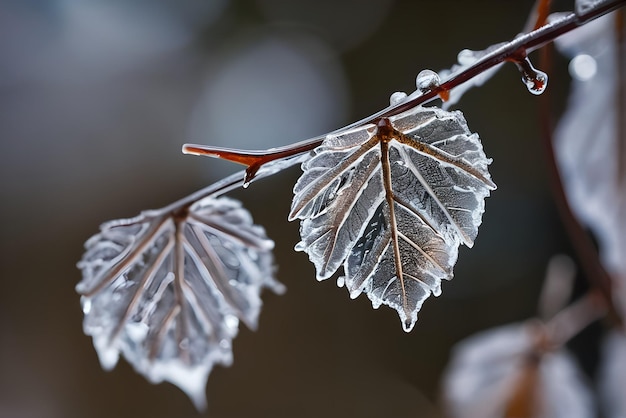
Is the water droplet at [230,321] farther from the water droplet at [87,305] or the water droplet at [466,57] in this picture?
the water droplet at [466,57]

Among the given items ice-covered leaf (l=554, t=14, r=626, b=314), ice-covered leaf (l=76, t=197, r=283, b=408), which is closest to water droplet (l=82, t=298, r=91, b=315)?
ice-covered leaf (l=76, t=197, r=283, b=408)

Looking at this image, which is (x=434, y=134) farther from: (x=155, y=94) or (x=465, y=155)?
(x=155, y=94)

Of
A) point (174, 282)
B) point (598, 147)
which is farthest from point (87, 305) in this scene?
point (598, 147)

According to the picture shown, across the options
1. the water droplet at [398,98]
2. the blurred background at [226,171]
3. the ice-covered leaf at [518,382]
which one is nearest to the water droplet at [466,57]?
the water droplet at [398,98]

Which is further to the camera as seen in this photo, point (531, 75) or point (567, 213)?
point (567, 213)

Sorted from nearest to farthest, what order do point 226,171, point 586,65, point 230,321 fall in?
point 230,321, point 586,65, point 226,171

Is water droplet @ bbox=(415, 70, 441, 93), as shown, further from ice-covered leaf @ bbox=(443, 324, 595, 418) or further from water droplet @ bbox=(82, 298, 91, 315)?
ice-covered leaf @ bbox=(443, 324, 595, 418)

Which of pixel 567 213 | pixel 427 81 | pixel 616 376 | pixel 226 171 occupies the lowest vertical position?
pixel 616 376

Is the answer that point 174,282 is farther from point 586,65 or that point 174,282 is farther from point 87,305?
point 586,65
